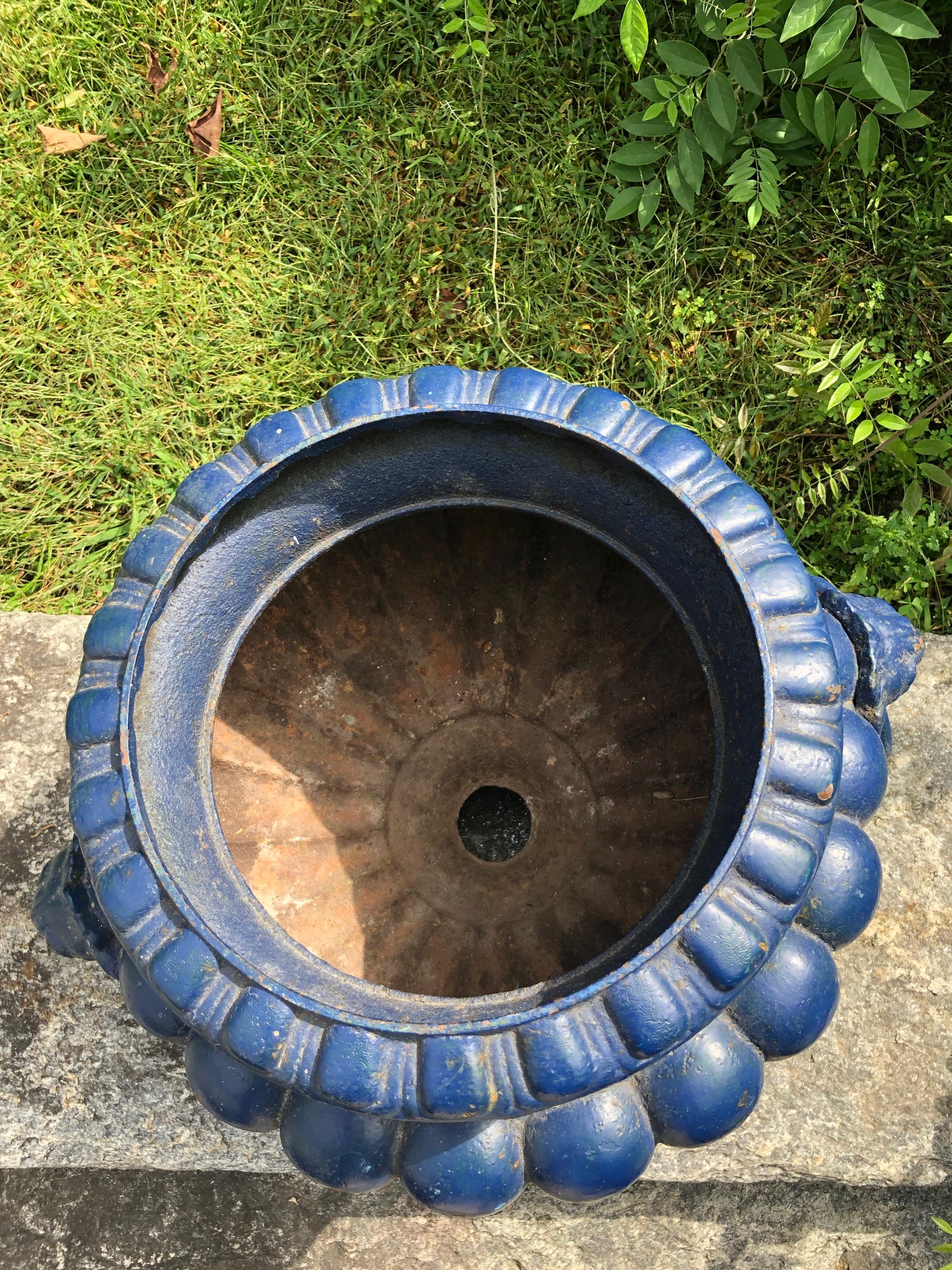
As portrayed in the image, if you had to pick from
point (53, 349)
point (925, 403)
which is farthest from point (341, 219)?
point (925, 403)

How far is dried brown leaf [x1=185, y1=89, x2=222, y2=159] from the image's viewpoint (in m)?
2.19

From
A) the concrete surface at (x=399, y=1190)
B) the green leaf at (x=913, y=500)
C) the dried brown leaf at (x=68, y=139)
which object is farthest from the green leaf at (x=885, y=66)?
the dried brown leaf at (x=68, y=139)

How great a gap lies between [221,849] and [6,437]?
1352mm

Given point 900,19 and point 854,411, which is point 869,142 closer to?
point 900,19

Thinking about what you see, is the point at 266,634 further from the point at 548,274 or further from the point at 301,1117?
the point at 548,274

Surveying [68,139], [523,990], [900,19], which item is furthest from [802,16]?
[523,990]

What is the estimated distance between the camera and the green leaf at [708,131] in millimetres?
2006

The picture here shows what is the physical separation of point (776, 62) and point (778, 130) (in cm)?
12

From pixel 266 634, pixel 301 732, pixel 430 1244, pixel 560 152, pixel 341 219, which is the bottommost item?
pixel 430 1244

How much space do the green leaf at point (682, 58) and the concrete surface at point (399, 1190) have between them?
1.14 meters

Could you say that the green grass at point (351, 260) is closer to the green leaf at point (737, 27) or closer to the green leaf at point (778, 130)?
the green leaf at point (778, 130)

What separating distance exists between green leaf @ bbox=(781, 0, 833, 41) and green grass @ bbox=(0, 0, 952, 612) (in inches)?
16.3

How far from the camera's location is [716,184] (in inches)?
Answer: 83.2

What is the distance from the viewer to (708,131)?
6.59ft
